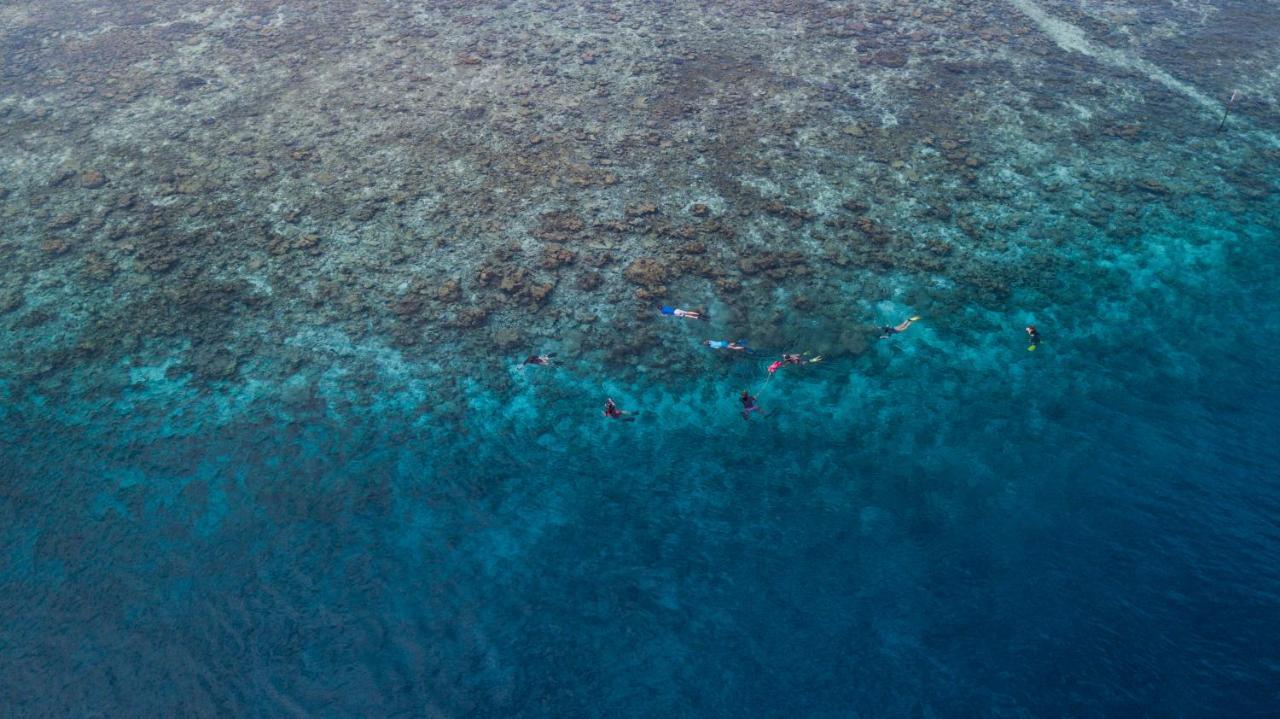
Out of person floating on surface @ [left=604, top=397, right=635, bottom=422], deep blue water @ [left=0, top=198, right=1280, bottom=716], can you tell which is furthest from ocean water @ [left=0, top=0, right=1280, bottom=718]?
person floating on surface @ [left=604, top=397, right=635, bottom=422]

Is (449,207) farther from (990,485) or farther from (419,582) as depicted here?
(990,485)

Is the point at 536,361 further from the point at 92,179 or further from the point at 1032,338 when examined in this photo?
the point at 92,179

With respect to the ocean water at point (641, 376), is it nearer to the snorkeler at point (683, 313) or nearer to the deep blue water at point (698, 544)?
the deep blue water at point (698, 544)

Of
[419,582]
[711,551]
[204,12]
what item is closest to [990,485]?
[711,551]

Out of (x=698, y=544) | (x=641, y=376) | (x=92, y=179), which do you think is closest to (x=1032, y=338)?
(x=641, y=376)

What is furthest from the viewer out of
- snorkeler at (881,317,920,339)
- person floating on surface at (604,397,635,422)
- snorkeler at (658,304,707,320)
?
snorkeler at (658,304,707,320)

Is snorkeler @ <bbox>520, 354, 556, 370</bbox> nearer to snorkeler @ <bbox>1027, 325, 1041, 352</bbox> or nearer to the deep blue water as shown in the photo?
the deep blue water
